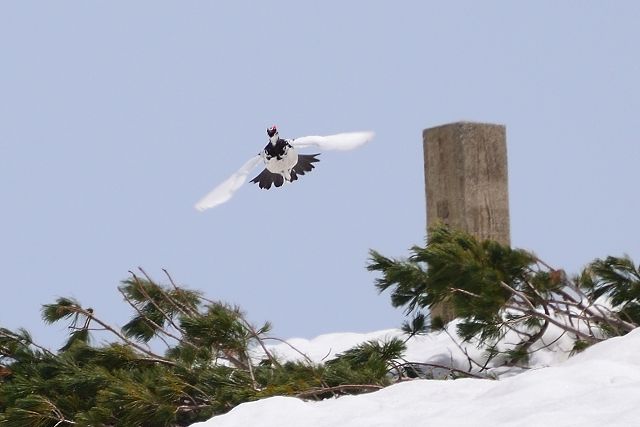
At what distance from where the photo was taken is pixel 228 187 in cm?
664

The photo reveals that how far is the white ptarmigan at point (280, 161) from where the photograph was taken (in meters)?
6.46

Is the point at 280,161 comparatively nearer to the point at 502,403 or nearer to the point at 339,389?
the point at 339,389

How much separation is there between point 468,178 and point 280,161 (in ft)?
4.77

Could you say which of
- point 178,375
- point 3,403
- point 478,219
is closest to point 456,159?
point 478,219

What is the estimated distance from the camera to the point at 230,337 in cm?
612

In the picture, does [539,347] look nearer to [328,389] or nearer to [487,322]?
[487,322]

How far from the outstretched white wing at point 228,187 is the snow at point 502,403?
2.04 metres

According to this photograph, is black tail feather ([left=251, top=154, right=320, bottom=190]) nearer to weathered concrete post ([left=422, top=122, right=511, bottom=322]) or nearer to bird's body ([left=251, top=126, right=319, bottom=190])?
bird's body ([left=251, top=126, right=319, bottom=190])

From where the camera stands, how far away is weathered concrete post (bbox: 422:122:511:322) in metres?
7.33

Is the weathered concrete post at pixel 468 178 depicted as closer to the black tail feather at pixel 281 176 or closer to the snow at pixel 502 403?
the black tail feather at pixel 281 176

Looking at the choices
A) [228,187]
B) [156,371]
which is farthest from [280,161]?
[156,371]

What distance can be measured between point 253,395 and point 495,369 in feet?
5.96

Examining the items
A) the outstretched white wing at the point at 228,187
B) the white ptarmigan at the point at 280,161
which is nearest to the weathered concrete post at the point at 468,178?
the white ptarmigan at the point at 280,161

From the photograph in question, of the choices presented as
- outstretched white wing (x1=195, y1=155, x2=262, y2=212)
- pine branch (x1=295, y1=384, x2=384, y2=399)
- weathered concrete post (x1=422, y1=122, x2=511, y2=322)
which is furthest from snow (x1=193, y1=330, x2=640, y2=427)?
weathered concrete post (x1=422, y1=122, x2=511, y2=322)
